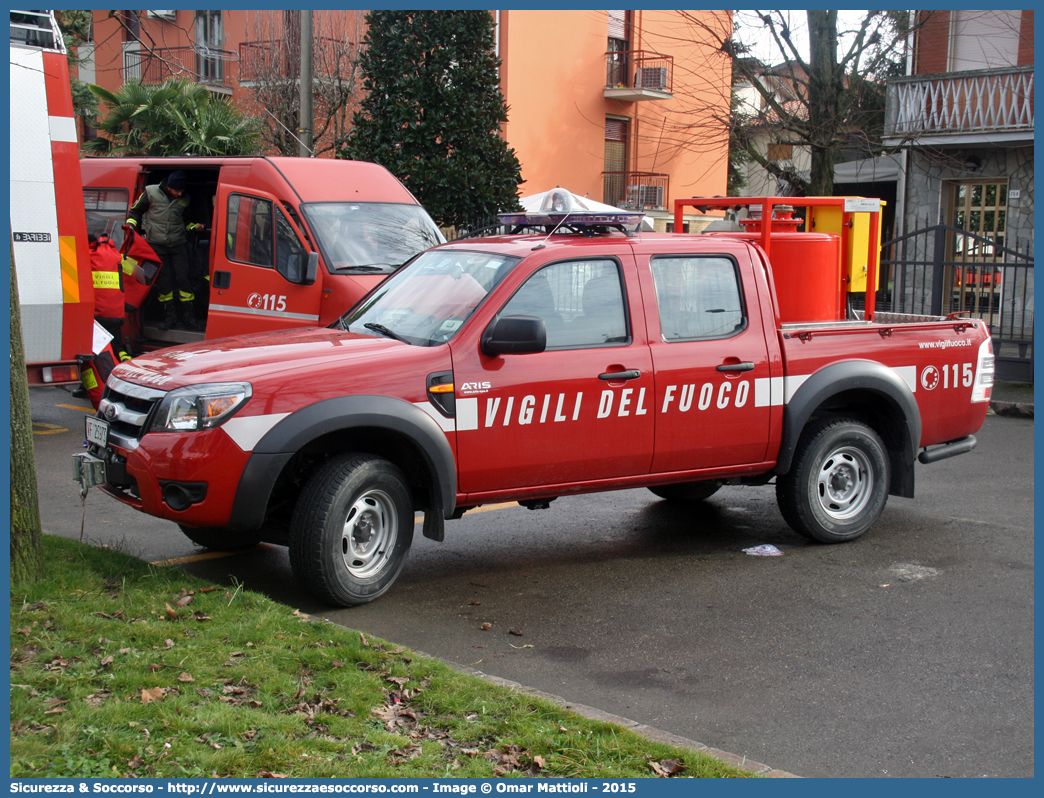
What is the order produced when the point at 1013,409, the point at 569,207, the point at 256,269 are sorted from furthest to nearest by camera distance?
the point at 1013,409, the point at 256,269, the point at 569,207

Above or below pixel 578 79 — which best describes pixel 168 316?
below

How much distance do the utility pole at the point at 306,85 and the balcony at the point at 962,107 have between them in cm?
1185

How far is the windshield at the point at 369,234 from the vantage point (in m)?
10.5

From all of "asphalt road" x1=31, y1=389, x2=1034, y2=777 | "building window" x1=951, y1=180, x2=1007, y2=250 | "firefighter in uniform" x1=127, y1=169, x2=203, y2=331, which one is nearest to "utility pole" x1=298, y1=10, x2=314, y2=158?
"firefighter in uniform" x1=127, y1=169, x2=203, y2=331

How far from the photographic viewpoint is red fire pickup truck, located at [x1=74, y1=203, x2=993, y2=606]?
17.4 ft

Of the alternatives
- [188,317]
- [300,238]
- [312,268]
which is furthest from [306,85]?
[312,268]

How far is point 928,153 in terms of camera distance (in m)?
21.3

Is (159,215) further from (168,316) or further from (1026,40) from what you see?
(1026,40)

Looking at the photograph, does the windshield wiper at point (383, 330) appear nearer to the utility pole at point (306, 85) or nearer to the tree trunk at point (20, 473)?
the tree trunk at point (20, 473)

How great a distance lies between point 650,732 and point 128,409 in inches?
127

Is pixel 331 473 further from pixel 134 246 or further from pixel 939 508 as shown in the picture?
pixel 134 246

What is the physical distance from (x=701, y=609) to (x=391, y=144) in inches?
476

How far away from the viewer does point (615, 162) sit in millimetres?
30516

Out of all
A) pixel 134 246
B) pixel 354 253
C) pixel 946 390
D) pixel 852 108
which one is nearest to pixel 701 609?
pixel 946 390
